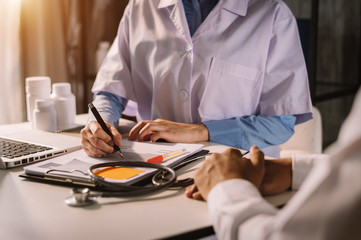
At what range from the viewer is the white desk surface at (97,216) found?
2.58 ft

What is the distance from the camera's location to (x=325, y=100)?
3.43m

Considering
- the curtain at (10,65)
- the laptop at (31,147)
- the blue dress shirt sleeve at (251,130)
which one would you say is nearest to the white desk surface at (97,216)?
the laptop at (31,147)

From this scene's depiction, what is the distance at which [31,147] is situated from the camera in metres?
1.27

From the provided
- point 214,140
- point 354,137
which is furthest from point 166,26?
point 354,137

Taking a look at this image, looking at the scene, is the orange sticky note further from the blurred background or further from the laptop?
the blurred background

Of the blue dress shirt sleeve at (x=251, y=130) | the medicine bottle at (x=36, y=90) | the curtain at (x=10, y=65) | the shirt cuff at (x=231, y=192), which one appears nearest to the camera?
the shirt cuff at (x=231, y=192)

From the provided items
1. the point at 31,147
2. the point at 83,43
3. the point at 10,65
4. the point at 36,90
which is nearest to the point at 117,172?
the point at 31,147

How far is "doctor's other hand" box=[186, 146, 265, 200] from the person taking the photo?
2.90 feet

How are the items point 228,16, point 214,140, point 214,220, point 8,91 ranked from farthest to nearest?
point 8,91 → point 228,16 → point 214,140 → point 214,220

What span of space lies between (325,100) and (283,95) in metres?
2.03

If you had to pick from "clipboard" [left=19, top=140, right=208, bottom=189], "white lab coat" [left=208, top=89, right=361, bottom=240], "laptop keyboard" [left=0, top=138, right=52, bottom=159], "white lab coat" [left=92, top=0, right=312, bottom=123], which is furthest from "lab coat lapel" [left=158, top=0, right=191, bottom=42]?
"white lab coat" [left=208, top=89, right=361, bottom=240]

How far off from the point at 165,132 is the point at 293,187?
0.46 metres

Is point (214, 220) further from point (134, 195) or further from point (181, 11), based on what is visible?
point (181, 11)

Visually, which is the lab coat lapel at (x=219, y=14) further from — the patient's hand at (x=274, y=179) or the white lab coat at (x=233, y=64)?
the patient's hand at (x=274, y=179)
